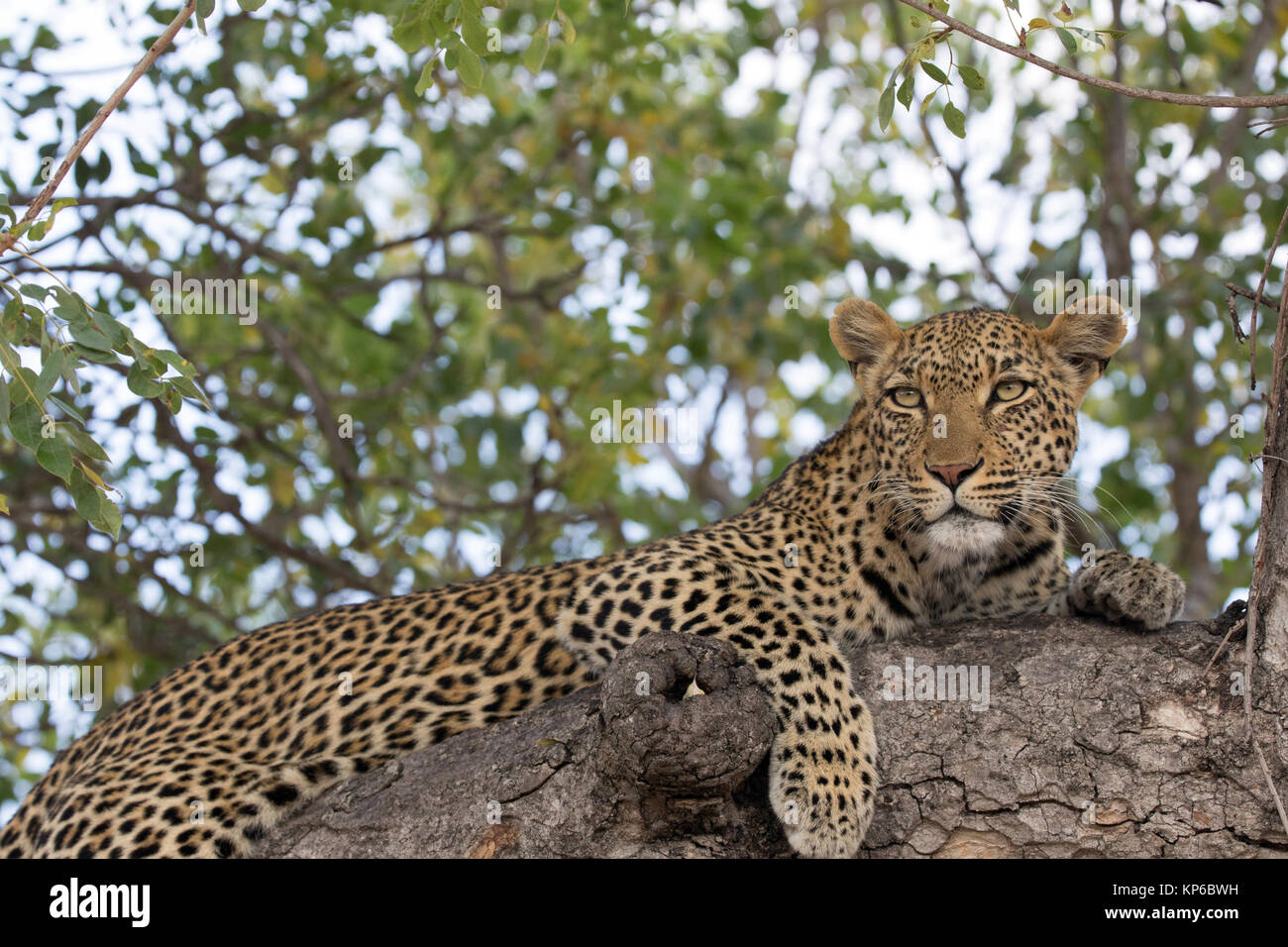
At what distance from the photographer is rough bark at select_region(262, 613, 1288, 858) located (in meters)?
4.31

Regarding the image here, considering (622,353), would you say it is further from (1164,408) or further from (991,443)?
(1164,408)

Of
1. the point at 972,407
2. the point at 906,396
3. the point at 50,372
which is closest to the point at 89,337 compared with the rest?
the point at 50,372

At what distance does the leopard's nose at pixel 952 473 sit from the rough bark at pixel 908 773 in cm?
126

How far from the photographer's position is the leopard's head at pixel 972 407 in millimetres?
6051

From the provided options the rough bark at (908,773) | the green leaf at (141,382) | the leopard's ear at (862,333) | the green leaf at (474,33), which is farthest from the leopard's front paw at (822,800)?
the green leaf at (474,33)

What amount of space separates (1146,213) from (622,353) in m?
4.84

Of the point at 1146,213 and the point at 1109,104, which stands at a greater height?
the point at 1109,104

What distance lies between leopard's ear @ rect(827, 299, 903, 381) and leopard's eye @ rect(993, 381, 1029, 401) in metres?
0.72

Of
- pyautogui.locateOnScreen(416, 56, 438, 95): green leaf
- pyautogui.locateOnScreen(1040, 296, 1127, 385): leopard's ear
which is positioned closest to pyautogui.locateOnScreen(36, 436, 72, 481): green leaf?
pyautogui.locateOnScreen(416, 56, 438, 95): green leaf

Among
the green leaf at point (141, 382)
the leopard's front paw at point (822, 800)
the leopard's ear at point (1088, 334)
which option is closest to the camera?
the leopard's front paw at point (822, 800)

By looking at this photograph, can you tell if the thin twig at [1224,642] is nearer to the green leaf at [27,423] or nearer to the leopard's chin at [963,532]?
the leopard's chin at [963,532]

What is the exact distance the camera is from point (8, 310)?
442 cm

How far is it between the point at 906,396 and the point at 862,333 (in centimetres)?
62
